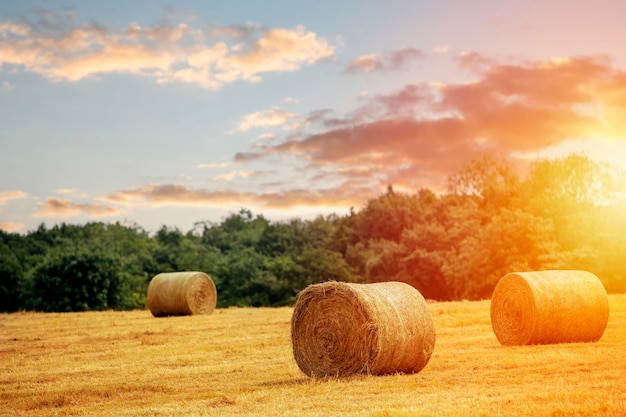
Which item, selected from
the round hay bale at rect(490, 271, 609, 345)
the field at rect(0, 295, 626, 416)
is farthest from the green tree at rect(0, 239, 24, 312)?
the round hay bale at rect(490, 271, 609, 345)

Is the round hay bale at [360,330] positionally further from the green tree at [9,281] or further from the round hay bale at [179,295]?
the green tree at [9,281]

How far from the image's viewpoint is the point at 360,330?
14.4 m

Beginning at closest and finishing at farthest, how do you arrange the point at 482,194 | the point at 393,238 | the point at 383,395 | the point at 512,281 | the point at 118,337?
the point at 383,395
the point at 512,281
the point at 118,337
the point at 482,194
the point at 393,238

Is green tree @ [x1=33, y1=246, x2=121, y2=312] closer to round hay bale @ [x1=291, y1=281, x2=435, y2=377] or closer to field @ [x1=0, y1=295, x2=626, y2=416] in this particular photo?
field @ [x1=0, y1=295, x2=626, y2=416]

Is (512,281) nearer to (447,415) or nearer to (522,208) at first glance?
(447,415)

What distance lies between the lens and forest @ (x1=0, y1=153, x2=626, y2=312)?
146 feet

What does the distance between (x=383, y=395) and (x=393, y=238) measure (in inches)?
2355

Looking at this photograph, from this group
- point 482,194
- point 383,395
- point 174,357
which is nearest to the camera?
point 383,395

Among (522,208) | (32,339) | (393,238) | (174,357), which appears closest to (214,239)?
(393,238)

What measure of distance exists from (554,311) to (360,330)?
6.13 meters

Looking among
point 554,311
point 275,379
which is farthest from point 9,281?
point 275,379

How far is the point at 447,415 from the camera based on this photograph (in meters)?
10.1

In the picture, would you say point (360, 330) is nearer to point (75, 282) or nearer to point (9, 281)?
point (75, 282)

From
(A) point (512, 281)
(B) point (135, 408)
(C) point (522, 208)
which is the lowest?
(B) point (135, 408)
